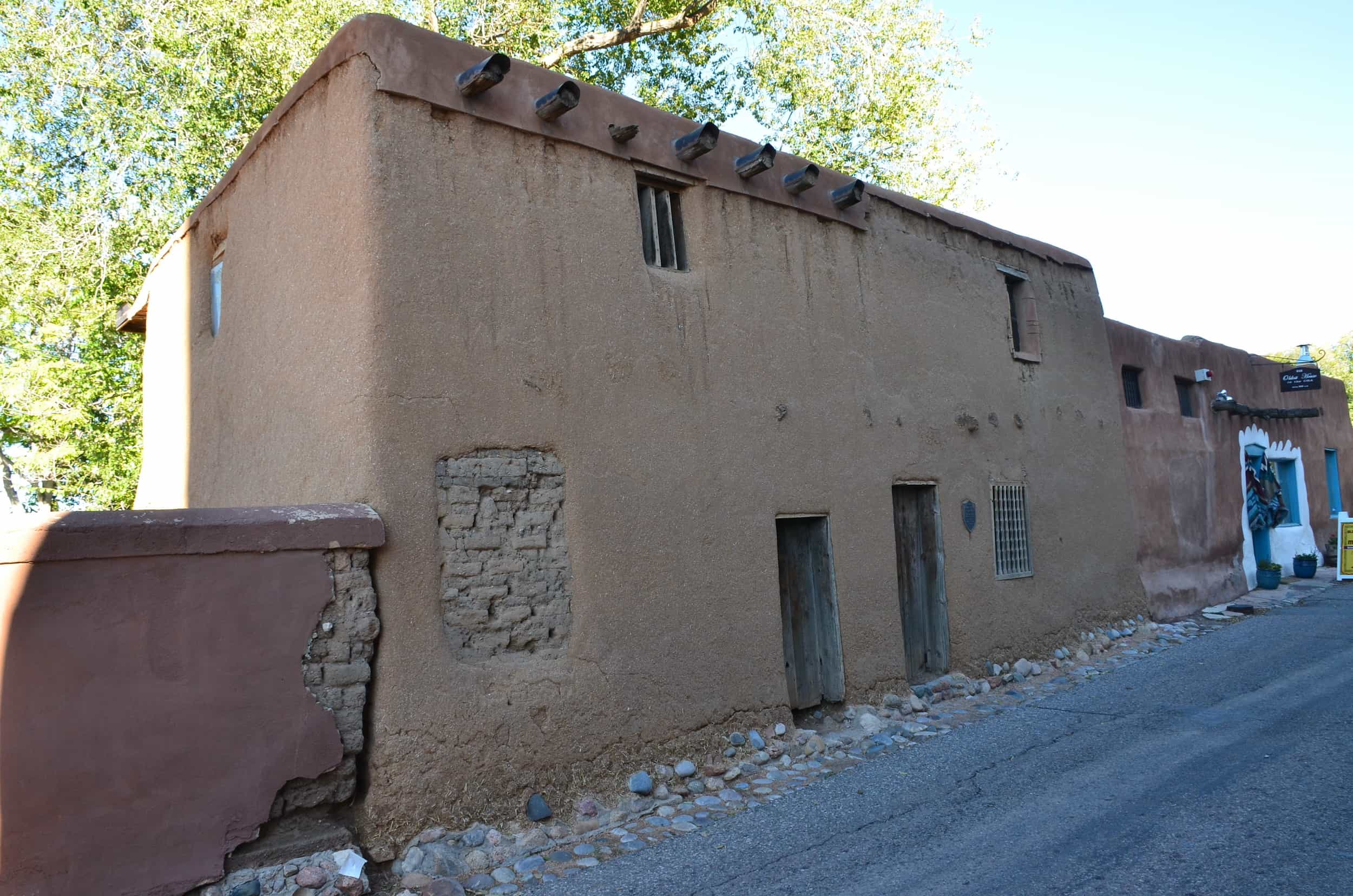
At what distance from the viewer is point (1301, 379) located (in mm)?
16859

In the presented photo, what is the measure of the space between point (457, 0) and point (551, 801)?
49.4ft

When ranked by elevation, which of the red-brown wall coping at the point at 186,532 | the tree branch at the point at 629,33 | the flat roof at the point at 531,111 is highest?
the tree branch at the point at 629,33

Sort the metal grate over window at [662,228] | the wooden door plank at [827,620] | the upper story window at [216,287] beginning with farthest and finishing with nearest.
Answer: the upper story window at [216,287] < the wooden door plank at [827,620] < the metal grate over window at [662,228]

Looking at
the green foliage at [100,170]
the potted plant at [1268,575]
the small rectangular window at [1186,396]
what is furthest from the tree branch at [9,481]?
the potted plant at [1268,575]

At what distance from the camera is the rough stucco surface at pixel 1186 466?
1278 cm

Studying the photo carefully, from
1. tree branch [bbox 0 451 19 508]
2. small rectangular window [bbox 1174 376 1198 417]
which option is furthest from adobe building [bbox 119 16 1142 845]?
tree branch [bbox 0 451 19 508]

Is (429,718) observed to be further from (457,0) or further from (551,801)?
(457,0)

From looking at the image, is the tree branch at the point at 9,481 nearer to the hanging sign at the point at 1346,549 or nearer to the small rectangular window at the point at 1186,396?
the small rectangular window at the point at 1186,396

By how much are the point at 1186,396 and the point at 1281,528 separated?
3771 millimetres

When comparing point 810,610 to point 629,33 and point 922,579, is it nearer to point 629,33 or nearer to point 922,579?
point 922,579

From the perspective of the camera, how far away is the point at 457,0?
1686 centimetres

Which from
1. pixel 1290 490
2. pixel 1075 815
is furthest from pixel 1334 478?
pixel 1075 815

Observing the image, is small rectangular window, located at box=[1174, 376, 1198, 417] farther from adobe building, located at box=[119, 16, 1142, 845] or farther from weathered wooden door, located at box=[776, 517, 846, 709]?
weathered wooden door, located at box=[776, 517, 846, 709]

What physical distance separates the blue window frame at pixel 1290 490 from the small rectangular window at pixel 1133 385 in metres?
5.22
